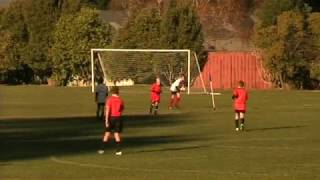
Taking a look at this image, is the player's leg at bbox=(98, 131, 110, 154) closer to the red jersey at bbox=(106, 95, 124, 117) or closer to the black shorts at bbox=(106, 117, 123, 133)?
the black shorts at bbox=(106, 117, 123, 133)

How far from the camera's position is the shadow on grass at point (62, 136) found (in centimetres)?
2491

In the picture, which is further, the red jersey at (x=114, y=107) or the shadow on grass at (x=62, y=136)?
Answer: the shadow on grass at (x=62, y=136)

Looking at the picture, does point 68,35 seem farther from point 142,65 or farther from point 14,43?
point 142,65

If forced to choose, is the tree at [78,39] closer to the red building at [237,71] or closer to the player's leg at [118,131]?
the red building at [237,71]

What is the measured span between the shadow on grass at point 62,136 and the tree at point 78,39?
1953 inches

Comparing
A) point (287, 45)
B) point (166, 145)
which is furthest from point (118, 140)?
point (287, 45)

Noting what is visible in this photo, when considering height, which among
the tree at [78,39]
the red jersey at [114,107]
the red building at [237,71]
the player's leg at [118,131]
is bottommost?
the player's leg at [118,131]

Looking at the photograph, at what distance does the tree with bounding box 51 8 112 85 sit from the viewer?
300 ft

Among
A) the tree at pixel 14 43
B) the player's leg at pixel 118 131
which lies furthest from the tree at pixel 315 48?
the player's leg at pixel 118 131

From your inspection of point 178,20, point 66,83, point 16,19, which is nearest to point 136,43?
point 178,20

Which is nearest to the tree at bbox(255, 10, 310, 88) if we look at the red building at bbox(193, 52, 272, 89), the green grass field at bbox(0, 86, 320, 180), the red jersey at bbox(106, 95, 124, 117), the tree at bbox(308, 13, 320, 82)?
the tree at bbox(308, 13, 320, 82)

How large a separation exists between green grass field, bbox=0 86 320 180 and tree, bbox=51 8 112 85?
4245cm

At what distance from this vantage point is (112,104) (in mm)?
23422

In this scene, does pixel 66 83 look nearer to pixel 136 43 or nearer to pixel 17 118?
pixel 136 43
